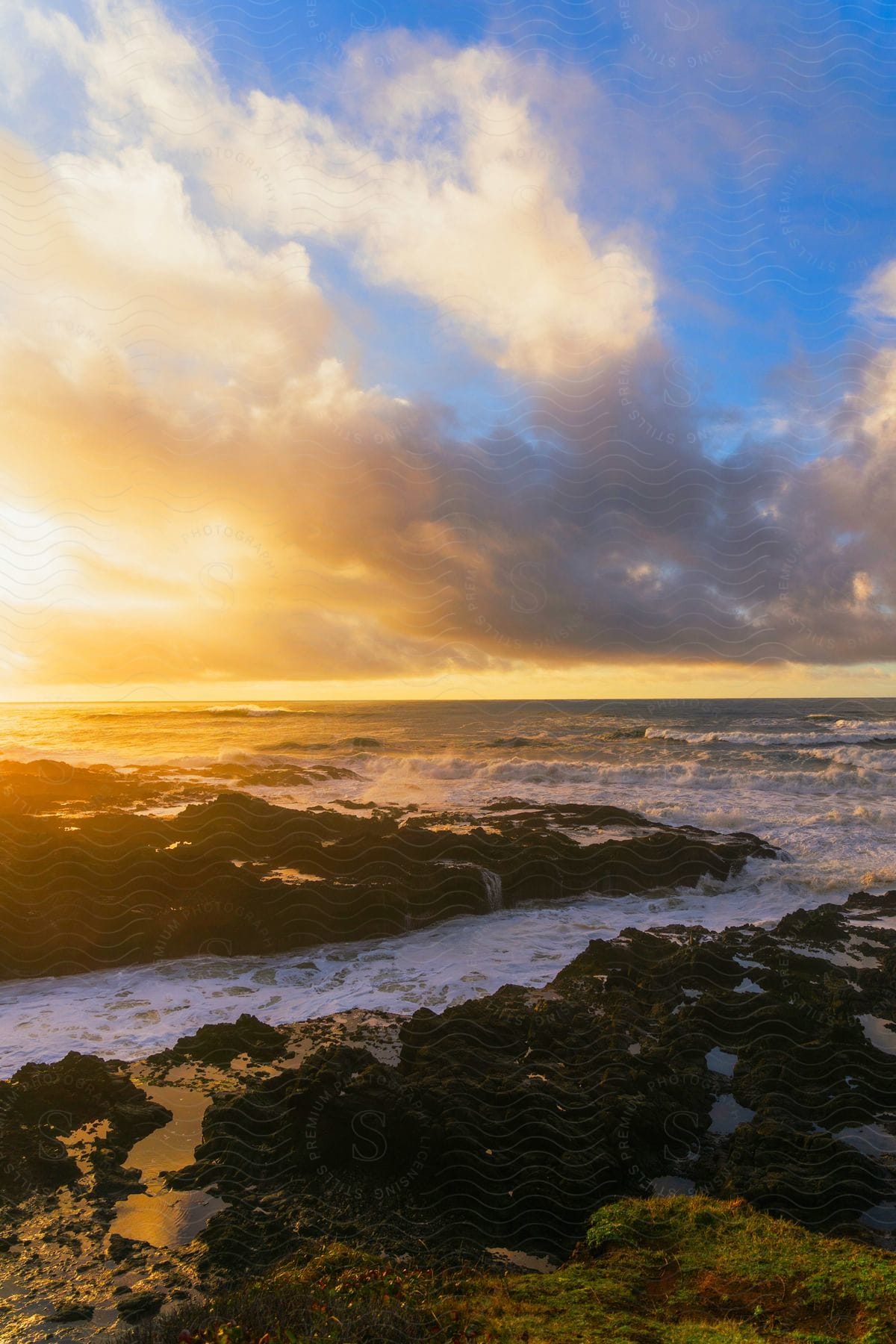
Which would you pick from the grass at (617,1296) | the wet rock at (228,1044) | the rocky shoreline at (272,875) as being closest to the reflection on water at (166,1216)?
the grass at (617,1296)

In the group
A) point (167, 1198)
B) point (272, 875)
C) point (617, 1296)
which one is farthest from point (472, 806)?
point (617, 1296)

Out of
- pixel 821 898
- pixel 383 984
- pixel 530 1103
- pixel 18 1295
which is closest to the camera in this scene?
pixel 18 1295

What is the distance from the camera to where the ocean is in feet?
38.3

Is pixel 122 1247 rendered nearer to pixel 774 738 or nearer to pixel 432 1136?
pixel 432 1136

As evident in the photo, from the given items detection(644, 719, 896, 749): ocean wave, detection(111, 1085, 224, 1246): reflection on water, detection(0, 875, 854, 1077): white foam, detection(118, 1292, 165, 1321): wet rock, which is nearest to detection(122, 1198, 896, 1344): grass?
detection(118, 1292, 165, 1321): wet rock

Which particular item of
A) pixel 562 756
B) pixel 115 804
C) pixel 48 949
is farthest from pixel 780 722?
pixel 48 949

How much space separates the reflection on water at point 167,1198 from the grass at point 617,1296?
4.22ft

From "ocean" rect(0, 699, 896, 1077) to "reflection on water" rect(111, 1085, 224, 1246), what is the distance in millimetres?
2373

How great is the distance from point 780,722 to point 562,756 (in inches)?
1698

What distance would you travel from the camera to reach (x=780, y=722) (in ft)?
252

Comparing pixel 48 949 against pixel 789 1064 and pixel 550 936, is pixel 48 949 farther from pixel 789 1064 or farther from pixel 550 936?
pixel 789 1064

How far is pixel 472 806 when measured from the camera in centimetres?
2778

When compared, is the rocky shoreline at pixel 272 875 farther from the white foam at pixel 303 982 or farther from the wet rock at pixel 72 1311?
Answer: the wet rock at pixel 72 1311

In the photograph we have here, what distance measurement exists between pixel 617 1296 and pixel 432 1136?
2.47 metres
